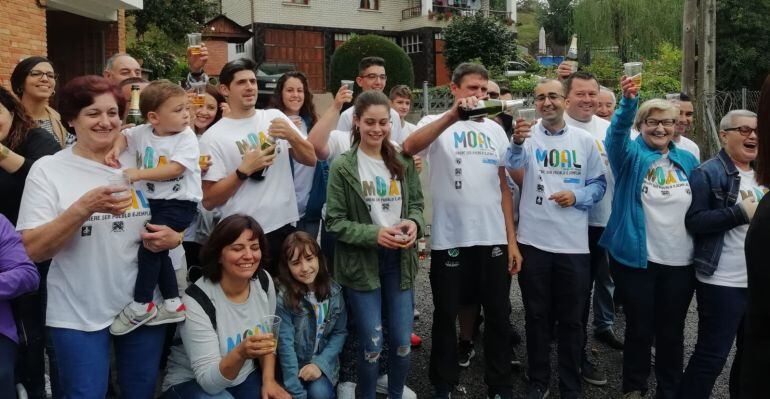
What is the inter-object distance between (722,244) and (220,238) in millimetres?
3132

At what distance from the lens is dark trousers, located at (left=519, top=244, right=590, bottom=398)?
4.12 meters

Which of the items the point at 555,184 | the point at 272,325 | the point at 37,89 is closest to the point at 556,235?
the point at 555,184

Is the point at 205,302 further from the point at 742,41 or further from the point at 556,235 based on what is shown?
the point at 742,41

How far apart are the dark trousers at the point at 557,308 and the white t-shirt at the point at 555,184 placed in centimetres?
9

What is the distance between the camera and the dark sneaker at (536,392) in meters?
4.15

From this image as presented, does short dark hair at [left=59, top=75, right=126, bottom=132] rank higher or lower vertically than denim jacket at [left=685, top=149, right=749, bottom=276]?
higher

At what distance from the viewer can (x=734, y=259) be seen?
3877 millimetres

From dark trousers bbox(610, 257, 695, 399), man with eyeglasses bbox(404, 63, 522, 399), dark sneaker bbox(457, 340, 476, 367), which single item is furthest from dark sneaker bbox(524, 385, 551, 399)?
dark sneaker bbox(457, 340, 476, 367)

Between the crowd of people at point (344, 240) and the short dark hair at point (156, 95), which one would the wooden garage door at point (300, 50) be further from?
the short dark hair at point (156, 95)

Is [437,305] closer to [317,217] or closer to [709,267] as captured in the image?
[317,217]

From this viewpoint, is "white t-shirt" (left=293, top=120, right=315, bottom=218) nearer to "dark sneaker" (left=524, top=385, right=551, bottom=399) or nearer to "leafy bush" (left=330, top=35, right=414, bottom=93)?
"dark sneaker" (left=524, top=385, right=551, bottom=399)

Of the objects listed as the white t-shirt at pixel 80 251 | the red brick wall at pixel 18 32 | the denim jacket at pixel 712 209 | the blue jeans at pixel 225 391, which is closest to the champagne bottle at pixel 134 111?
the white t-shirt at pixel 80 251

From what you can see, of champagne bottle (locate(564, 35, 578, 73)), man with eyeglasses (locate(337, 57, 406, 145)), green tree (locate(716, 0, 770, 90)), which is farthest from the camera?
green tree (locate(716, 0, 770, 90))

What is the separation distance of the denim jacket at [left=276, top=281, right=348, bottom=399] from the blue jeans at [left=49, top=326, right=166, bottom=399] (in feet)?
2.55
